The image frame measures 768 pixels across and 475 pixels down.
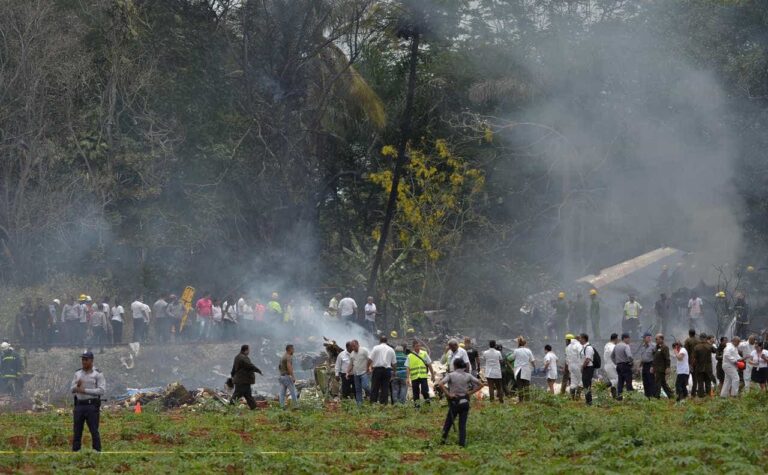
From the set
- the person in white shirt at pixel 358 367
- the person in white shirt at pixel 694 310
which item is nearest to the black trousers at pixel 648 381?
the person in white shirt at pixel 358 367

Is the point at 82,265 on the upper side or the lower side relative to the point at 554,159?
lower

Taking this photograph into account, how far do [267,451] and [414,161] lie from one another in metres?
28.0

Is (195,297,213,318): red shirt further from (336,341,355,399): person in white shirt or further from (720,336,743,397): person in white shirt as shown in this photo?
(720,336,743,397): person in white shirt

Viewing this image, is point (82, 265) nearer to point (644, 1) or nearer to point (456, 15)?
point (456, 15)

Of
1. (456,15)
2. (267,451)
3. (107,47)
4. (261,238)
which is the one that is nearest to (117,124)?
(107,47)

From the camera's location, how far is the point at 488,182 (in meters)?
48.5

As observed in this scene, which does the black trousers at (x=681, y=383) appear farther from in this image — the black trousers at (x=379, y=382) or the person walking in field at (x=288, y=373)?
the person walking in field at (x=288, y=373)

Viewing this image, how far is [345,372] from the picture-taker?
83.0 ft

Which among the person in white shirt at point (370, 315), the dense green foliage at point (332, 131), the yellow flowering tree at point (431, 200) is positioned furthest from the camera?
the yellow flowering tree at point (431, 200)

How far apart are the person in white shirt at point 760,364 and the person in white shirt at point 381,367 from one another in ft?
24.8

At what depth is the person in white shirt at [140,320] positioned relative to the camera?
3656 cm

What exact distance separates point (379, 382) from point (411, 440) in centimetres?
553

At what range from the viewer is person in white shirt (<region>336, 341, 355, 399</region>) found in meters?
25.3

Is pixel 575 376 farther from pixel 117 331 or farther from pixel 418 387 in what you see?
pixel 117 331
